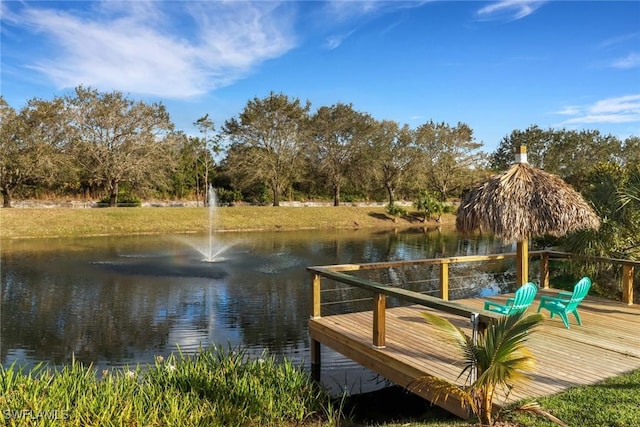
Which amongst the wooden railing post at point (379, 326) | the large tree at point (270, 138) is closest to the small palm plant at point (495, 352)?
the wooden railing post at point (379, 326)

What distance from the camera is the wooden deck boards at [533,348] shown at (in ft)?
13.7

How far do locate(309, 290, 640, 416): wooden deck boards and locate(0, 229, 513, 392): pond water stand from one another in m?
0.75

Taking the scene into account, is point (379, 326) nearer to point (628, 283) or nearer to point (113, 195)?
point (628, 283)

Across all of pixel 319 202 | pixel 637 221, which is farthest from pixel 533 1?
pixel 319 202

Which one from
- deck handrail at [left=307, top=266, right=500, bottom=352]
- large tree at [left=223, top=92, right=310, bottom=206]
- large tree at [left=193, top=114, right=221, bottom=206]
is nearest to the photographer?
deck handrail at [left=307, top=266, right=500, bottom=352]

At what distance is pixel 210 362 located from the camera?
4883 mm

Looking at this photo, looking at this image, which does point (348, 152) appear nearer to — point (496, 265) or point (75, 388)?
Answer: point (496, 265)

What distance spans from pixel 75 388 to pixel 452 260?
547cm

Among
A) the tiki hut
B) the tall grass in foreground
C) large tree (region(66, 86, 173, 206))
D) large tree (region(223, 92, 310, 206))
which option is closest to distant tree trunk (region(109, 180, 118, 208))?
large tree (region(66, 86, 173, 206))

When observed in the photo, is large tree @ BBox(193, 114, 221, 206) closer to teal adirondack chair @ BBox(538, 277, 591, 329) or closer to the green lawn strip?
the green lawn strip

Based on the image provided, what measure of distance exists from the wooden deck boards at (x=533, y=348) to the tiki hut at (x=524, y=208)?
1.27 metres

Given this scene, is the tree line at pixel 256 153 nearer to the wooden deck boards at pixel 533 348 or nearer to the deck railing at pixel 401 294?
the deck railing at pixel 401 294

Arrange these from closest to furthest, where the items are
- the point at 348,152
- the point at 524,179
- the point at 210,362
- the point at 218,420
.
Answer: the point at 218,420 → the point at 210,362 → the point at 524,179 → the point at 348,152

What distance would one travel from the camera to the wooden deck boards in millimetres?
4176
